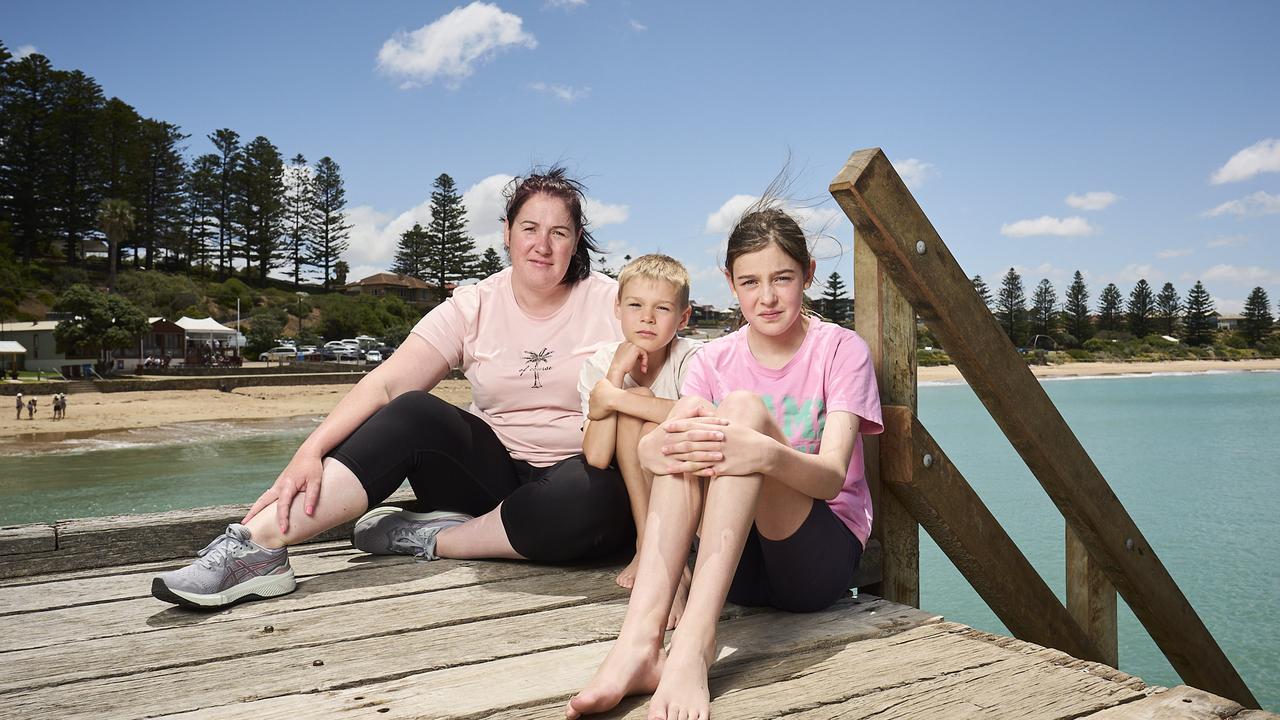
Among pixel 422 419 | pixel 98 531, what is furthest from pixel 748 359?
pixel 98 531

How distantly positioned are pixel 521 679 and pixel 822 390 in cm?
85

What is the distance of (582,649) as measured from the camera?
1660mm

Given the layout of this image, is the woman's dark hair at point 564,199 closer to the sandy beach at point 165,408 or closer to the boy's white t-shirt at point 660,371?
the boy's white t-shirt at point 660,371

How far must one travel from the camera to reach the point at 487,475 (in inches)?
92.2

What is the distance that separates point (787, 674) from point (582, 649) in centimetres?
40

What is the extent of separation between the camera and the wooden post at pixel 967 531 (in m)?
2.04

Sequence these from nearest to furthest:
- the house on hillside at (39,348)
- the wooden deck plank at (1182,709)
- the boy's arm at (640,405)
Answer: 1. the wooden deck plank at (1182,709)
2. the boy's arm at (640,405)
3. the house on hillside at (39,348)

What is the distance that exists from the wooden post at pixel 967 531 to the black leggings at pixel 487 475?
0.70 metres

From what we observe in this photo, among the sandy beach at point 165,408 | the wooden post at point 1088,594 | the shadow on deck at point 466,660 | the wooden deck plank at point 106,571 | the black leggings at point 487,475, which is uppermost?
the black leggings at point 487,475

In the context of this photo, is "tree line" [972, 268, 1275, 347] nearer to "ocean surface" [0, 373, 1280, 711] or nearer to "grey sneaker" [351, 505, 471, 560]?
"ocean surface" [0, 373, 1280, 711]

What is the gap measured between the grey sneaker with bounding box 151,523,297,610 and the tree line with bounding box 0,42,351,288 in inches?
1860

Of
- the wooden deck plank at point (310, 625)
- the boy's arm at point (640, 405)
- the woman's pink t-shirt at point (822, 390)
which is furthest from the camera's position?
the boy's arm at point (640, 405)

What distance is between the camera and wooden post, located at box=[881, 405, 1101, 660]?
204cm

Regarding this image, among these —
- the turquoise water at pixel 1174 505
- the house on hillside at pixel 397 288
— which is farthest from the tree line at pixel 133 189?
the turquoise water at pixel 1174 505
